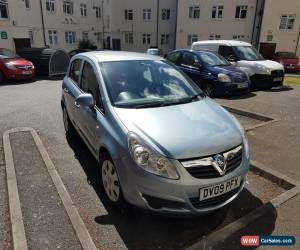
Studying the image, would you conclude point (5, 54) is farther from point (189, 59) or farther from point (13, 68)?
point (189, 59)

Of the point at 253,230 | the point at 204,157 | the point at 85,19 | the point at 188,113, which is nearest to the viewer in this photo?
the point at 204,157

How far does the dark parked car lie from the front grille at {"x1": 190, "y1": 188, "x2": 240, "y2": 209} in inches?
261

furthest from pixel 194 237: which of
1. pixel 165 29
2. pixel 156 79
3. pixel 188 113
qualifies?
pixel 165 29

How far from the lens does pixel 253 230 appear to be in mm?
3143

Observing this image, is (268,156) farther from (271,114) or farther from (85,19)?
(85,19)

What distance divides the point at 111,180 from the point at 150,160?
79 centimetres

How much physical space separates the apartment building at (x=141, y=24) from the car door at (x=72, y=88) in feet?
103

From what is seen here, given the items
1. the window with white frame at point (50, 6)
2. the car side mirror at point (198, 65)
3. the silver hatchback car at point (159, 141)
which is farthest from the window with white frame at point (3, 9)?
the silver hatchback car at point (159, 141)

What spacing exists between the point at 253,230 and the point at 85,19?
32.6 m

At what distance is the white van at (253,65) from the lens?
11.0 meters

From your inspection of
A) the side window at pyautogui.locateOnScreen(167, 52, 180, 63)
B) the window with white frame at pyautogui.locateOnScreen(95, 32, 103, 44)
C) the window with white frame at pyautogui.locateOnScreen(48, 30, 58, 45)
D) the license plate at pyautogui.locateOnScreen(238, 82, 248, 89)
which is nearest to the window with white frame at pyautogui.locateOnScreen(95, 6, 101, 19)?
the window with white frame at pyautogui.locateOnScreen(95, 32, 103, 44)

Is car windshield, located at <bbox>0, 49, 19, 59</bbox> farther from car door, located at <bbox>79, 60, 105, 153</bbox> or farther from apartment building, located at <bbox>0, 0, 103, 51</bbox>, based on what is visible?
car door, located at <bbox>79, 60, 105, 153</bbox>
